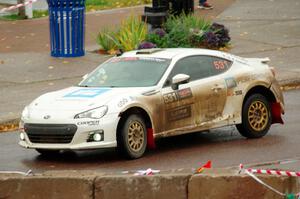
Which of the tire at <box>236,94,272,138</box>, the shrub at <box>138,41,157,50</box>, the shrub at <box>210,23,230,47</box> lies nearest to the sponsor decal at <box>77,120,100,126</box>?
the tire at <box>236,94,272,138</box>

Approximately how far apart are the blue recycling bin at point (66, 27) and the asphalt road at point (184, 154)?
700 cm

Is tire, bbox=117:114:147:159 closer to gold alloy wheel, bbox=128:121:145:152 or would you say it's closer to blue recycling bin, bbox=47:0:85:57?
gold alloy wheel, bbox=128:121:145:152

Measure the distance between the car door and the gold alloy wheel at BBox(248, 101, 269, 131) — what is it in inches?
20.5

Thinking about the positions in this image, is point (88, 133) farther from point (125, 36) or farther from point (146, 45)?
point (125, 36)

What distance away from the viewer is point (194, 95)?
14.5 m

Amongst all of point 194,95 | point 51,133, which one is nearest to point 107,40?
point 194,95

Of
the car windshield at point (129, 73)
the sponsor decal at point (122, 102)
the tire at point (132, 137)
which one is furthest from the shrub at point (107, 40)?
the sponsor decal at point (122, 102)

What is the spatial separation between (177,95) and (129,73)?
32.4 inches

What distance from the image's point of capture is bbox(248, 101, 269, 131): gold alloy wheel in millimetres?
15117

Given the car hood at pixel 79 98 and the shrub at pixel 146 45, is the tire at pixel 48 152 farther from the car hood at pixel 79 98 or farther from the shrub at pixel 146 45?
the shrub at pixel 146 45

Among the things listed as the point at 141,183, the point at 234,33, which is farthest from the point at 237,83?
the point at 234,33

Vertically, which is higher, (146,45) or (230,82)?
(230,82)

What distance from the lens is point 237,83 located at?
15055mm

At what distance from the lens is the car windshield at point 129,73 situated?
14.5 meters
